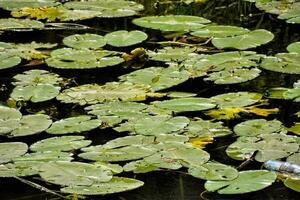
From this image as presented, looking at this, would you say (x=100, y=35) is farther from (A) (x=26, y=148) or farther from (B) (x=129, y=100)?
(A) (x=26, y=148)

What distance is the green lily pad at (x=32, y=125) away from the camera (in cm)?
206

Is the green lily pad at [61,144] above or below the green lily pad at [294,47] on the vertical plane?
below

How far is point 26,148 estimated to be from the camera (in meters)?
1.94

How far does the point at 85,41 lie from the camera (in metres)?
2.95

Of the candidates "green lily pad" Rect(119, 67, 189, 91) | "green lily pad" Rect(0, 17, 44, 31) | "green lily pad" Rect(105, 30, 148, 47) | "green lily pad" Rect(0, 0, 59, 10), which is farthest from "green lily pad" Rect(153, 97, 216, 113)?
"green lily pad" Rect(0, 0, 59, 10)

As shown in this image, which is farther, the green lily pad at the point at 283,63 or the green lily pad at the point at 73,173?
the green lily pad at the point at 283,63

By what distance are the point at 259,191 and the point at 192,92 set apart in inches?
28.8

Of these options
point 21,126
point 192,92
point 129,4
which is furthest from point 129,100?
point 129,4

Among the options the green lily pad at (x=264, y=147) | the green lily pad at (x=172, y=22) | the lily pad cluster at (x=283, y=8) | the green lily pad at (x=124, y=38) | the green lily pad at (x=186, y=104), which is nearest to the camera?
the green lily pad at (x=264, y=147)

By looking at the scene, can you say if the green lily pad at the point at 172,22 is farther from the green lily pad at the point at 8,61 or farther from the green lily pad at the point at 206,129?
the green lily pad at the point at 206,129

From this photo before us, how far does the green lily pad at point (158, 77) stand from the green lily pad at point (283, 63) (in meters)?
0.32

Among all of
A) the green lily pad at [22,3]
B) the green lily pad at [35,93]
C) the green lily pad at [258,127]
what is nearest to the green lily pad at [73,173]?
the green lily pad at [258,127]

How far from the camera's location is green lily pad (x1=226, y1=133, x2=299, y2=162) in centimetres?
183

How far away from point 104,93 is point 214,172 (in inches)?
28.7
